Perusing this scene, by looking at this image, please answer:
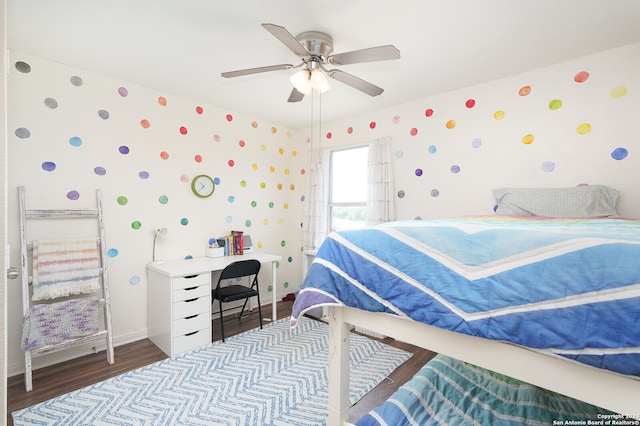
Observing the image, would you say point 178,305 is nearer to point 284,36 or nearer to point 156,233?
point 156,233

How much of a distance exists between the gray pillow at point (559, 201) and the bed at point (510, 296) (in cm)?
125

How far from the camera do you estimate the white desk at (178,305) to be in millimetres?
2492

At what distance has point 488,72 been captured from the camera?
2.44 m

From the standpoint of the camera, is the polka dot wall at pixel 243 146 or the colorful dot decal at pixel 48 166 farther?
the colorful dot decal at pixel 48 166

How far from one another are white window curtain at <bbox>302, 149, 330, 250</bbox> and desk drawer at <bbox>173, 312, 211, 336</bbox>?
163 centimetres

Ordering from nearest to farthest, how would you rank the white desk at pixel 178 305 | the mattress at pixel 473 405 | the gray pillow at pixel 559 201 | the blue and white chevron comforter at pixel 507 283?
the blue and white chevron comforter at pixel 507 283 → the mattress at pixel 473 405 → the gray pillow at pixel 559 201 → the white desk at pixel 178 305

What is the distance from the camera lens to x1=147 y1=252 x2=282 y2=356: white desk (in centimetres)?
249

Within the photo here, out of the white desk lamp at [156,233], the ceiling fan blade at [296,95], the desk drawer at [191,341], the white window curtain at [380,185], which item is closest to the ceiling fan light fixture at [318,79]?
the ceiling fan blade at [296,95]

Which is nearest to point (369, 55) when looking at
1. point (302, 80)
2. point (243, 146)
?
point (302, 80)

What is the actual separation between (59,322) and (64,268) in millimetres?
392

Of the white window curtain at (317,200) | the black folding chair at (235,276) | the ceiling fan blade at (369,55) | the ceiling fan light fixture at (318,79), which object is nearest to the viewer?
the ceiling fan blade at (369,55)

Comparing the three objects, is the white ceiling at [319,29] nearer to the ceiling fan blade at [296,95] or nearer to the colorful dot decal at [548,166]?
the ceiling fan blade at [296,95]

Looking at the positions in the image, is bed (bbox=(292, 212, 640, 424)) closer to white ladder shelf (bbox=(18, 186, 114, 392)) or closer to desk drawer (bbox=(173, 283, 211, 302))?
desk drawer (bbox=(173, 283, 211, 302))

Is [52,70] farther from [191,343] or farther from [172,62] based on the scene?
[191,343]
